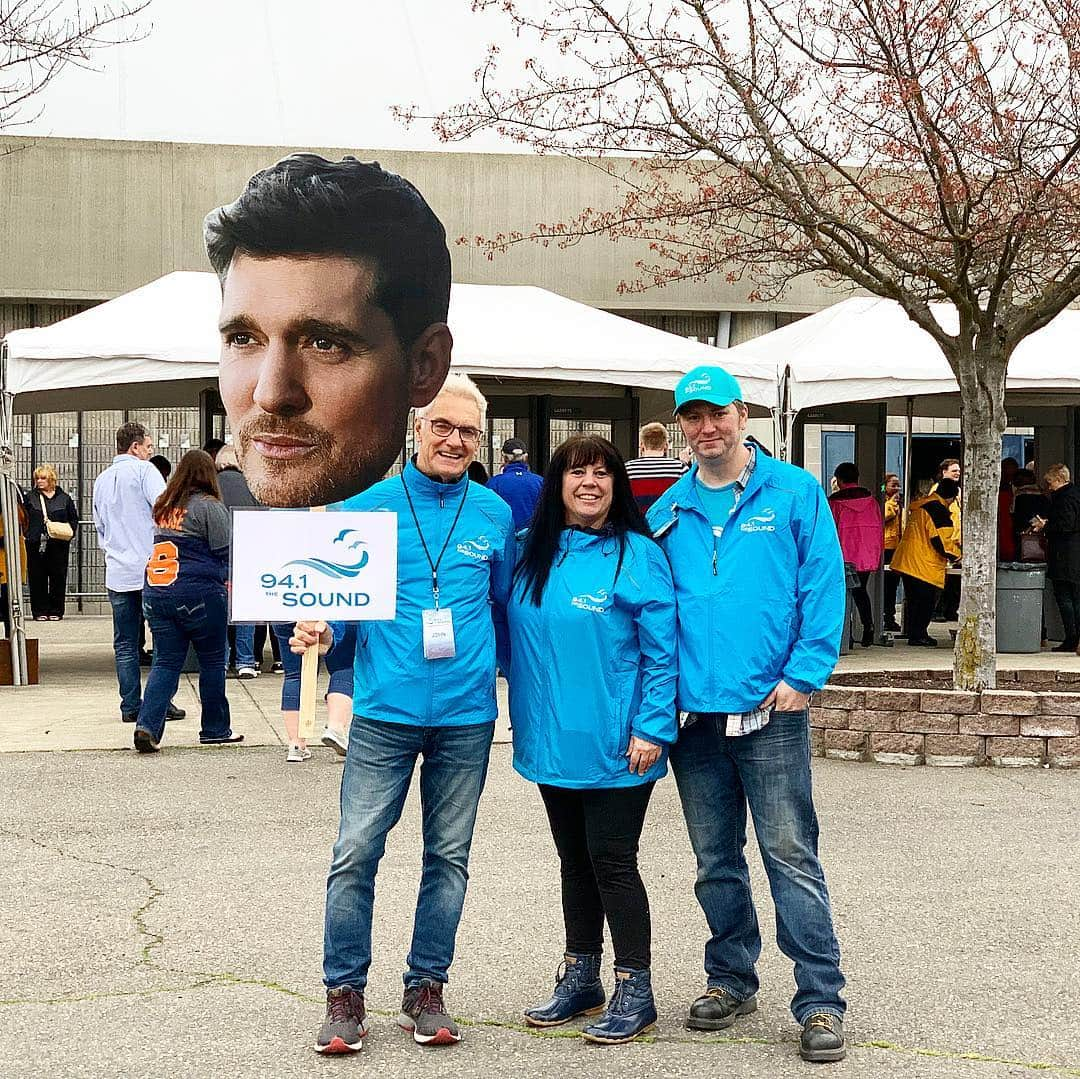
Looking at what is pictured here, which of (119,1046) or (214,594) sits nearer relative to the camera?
(119,1046)

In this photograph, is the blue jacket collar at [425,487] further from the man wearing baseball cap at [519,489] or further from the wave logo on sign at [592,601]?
the man wearing baseball cap at [519,489]

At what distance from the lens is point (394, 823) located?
4512 mm

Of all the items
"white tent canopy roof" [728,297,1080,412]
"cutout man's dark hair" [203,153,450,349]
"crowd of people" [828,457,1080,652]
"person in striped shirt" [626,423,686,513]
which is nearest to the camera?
"cutout man's dark hair" [203,153,450,349]

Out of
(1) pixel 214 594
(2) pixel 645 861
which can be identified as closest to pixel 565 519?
(2) pixel 645 861

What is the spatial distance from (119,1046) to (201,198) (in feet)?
56.9

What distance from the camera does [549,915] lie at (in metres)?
5.71

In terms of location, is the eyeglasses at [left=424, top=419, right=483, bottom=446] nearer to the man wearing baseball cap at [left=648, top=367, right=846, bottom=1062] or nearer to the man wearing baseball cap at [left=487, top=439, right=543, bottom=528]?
the man wearing baseball cap at [left=648, top=367, right=846, bottom=1062]

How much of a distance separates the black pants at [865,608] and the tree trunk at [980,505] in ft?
17.8

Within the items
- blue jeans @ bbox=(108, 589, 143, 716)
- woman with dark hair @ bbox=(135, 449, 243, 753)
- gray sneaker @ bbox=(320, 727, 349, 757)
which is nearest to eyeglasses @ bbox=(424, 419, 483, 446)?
gray sneaker @ bbox=(320, 727, 349, 757)

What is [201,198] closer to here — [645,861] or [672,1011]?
[645,861]

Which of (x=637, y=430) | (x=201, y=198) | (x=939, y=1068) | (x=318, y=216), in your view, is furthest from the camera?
(x=201, y=198)

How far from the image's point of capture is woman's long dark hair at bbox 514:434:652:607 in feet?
15.0

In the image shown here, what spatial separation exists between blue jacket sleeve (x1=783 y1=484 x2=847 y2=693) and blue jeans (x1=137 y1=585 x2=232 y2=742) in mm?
5383

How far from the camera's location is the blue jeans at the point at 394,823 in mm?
4434
